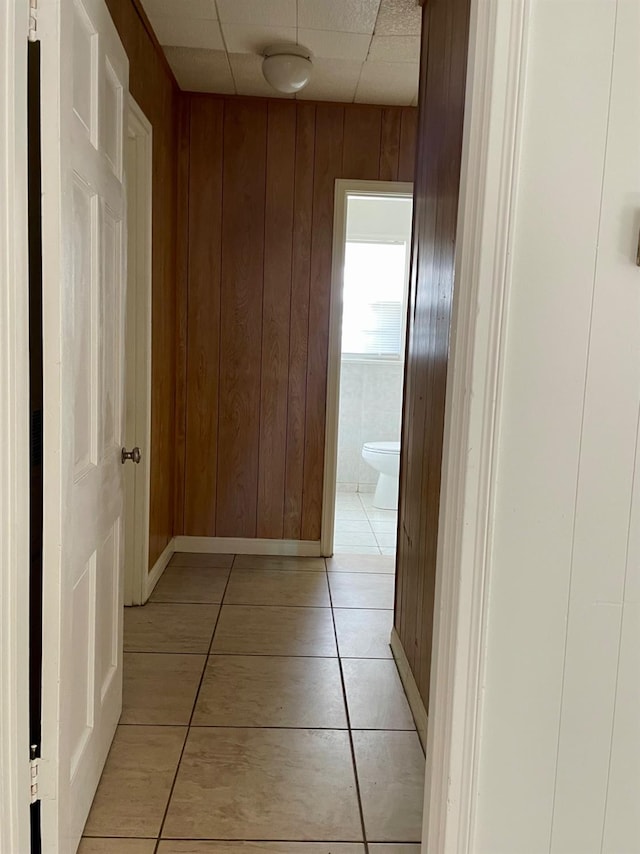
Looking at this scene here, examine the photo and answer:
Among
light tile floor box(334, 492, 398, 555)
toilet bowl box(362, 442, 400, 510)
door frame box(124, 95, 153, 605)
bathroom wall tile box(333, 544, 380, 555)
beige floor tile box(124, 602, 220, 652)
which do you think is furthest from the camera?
toilet bowl box(362, 442, 400, 510)

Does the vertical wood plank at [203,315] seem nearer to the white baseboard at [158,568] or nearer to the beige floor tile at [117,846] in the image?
the white baseboard at [158,568]

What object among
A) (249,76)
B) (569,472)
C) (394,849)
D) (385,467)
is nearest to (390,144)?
(249,76)

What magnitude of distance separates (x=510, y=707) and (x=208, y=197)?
10.2 ft

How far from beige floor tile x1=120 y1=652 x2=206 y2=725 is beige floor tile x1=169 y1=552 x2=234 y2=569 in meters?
1.06

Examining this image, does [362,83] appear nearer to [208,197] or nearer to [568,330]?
[208,197]

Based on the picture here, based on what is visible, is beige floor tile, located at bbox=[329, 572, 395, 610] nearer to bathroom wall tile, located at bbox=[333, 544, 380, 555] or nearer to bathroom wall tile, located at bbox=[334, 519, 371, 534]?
bathroom wall tile, located at bbox=[333, 544, 380, 555]

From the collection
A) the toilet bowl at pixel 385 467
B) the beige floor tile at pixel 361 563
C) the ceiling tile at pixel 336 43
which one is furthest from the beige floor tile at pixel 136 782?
the toilet bowl at pixel 385 467

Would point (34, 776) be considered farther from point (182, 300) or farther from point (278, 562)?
point (182, 300)

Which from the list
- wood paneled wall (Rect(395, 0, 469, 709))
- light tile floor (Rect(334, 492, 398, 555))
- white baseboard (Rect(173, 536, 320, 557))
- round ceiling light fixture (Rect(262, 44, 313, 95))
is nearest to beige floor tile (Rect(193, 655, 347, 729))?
wood paneled wall (Rect(395, 0, 469, 709))

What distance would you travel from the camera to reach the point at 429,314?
2205 mm

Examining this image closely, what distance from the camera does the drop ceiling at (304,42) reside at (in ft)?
8.38

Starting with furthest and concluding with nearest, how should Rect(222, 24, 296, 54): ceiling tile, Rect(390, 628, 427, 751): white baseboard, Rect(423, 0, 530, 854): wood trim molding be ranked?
Rect(222, 24, 296, 54): ceiling tile, Rect(390, 628, 427, 751): white baseboard, Rect(423, 0, 530, 854): wood trim molding

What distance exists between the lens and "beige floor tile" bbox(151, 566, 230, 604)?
3.12 m

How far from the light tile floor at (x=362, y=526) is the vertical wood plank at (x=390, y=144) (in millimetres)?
2091
